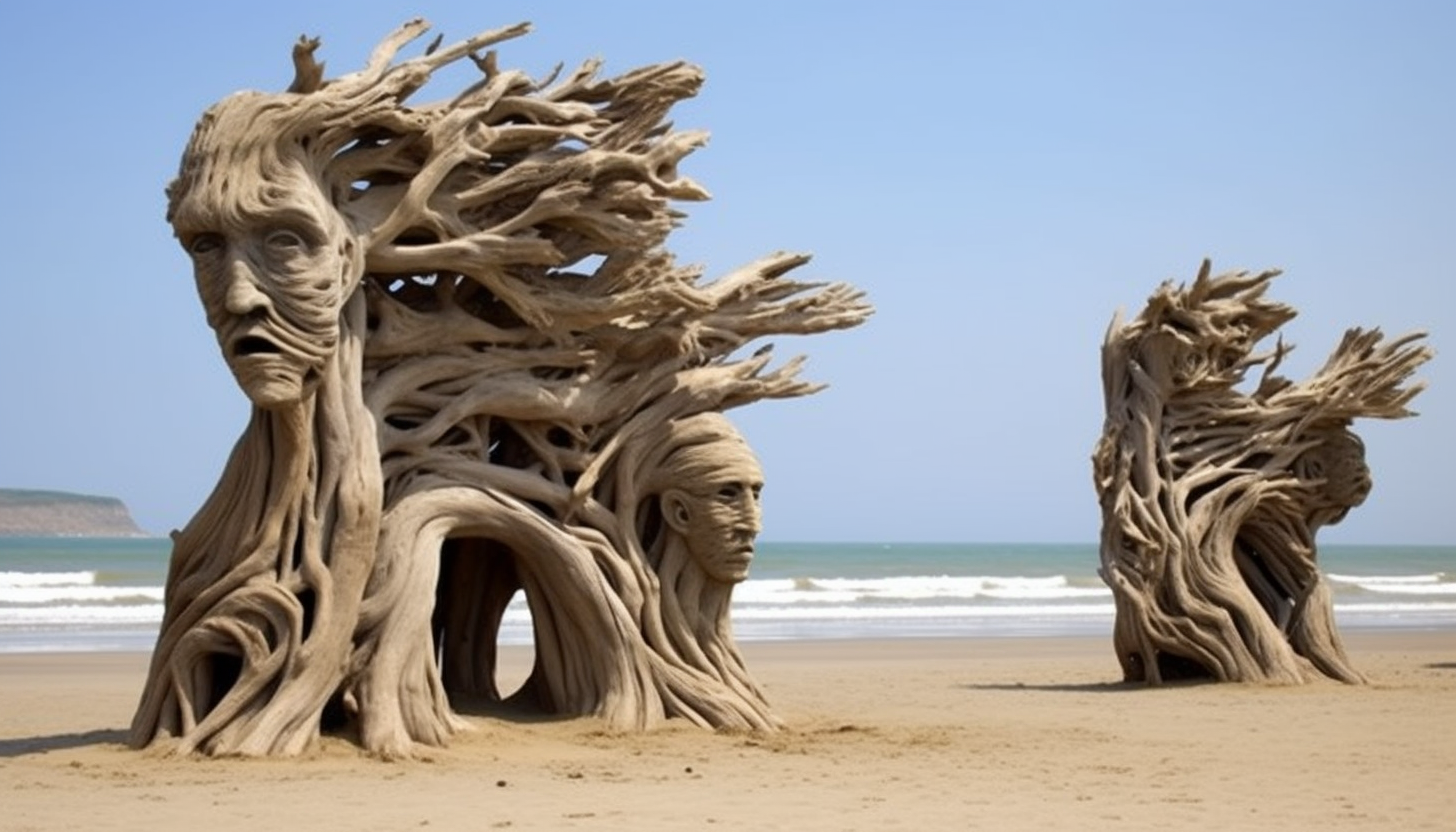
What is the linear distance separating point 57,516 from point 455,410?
10786cm

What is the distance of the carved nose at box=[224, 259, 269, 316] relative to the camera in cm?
1162

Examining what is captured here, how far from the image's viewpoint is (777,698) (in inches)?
729

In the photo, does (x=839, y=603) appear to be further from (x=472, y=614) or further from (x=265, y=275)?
(x=265, y=275)

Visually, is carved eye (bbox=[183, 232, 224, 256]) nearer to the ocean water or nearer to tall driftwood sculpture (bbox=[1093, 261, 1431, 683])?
tall driftwood sculpture (bbox=[1093, 261, 1431, 683])

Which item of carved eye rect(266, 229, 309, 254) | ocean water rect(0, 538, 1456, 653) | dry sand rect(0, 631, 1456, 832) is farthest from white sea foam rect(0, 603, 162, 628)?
carved eye rect(266, 229, 309, 254)

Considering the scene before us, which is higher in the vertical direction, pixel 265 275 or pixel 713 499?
pixel 265 275

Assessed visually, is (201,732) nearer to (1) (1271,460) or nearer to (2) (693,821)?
(2) (693,821)

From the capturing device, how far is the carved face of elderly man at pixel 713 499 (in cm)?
1373

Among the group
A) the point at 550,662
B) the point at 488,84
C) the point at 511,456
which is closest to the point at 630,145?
the point at 488,84

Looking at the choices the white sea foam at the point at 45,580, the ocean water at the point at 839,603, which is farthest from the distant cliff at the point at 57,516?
the white sea foam at the point at 45,580

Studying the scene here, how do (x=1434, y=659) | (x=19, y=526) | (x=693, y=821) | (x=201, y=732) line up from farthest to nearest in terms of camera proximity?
1. (x=19, y=526)
2. (x=1434, y=659)
3. (x=201, y=732)
4. (x=693, y=821)

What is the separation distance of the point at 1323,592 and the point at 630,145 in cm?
827

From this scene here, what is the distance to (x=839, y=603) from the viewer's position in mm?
42312

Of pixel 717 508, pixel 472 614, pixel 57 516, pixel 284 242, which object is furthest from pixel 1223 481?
pixel 57 516
